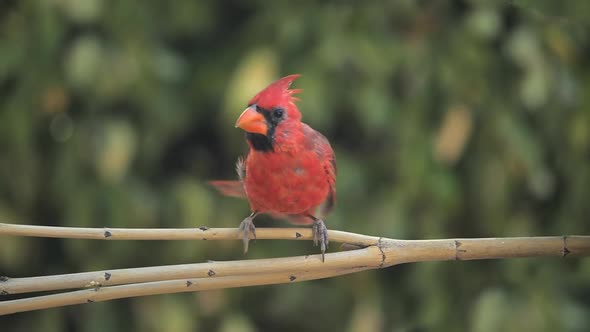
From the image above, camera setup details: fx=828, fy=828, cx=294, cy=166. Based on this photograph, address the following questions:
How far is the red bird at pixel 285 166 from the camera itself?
1.09 metres

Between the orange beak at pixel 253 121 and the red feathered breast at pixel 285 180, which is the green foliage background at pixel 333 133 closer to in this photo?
the red feathered breast at pixel 285 180

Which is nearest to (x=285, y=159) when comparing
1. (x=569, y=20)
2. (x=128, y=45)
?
(x=569, y=20)

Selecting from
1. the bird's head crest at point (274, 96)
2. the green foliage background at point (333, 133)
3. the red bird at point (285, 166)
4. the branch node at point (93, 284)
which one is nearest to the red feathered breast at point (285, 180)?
the red bird at point (285, 166)

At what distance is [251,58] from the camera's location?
2.21m

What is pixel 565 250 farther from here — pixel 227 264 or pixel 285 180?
pixel 285 180

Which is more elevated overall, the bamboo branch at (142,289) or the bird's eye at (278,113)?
the bird's eye at (278,113)

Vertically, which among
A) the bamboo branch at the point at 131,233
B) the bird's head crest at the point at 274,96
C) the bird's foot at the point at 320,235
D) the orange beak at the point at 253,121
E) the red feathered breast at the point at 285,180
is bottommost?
the bamboo branch at the point at 131,233

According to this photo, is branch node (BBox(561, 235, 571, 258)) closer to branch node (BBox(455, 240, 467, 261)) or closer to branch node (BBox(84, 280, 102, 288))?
branch node (BBox(455, 240, 467, 261))

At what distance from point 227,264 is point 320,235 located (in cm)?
28

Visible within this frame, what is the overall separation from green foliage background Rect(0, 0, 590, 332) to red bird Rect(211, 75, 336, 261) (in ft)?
3.03

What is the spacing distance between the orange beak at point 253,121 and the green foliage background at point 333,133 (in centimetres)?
108

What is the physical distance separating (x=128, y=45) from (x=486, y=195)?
3.52 feet

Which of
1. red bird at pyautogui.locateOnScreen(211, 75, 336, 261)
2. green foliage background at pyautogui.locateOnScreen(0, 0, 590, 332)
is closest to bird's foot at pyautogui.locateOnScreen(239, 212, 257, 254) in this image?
red bird at pyautogui.locateOnScreen(211, 75, 336, 261)

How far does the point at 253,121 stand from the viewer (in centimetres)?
104
